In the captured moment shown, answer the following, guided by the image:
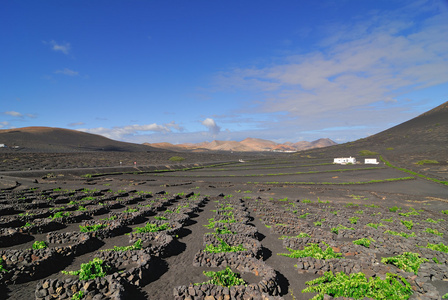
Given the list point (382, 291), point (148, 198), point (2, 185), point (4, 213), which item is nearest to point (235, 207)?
point (148, 198)

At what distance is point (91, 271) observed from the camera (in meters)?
11.8

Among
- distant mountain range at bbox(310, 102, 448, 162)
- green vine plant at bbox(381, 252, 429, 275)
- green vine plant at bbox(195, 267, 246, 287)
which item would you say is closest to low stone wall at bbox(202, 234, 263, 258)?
green vine plant at bbox(195, 267, 246, 287)

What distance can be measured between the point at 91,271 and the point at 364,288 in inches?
521

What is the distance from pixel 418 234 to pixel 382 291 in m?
13.6

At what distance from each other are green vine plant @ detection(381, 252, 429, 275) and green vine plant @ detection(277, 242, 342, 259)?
2.84 metres

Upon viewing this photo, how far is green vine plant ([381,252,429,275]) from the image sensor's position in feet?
41.6

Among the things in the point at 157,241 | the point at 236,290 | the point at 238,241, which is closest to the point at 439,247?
the point at 238,241

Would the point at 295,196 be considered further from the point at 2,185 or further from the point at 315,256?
Result: the point at 2,185

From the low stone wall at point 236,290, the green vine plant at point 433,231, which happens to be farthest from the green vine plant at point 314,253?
the green vine plant at point 433,231

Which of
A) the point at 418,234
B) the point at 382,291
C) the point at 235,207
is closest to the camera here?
the point at 382,291

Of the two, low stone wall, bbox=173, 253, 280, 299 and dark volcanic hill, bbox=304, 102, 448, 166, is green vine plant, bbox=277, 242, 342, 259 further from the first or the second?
dark volcanic hill, bbox=304, 102, 448, 166

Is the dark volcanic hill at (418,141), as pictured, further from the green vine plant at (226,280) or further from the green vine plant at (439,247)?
the green vine plant at (226,280)

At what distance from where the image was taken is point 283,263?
49.4 feet

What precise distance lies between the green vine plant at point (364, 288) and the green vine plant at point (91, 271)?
10.3m
